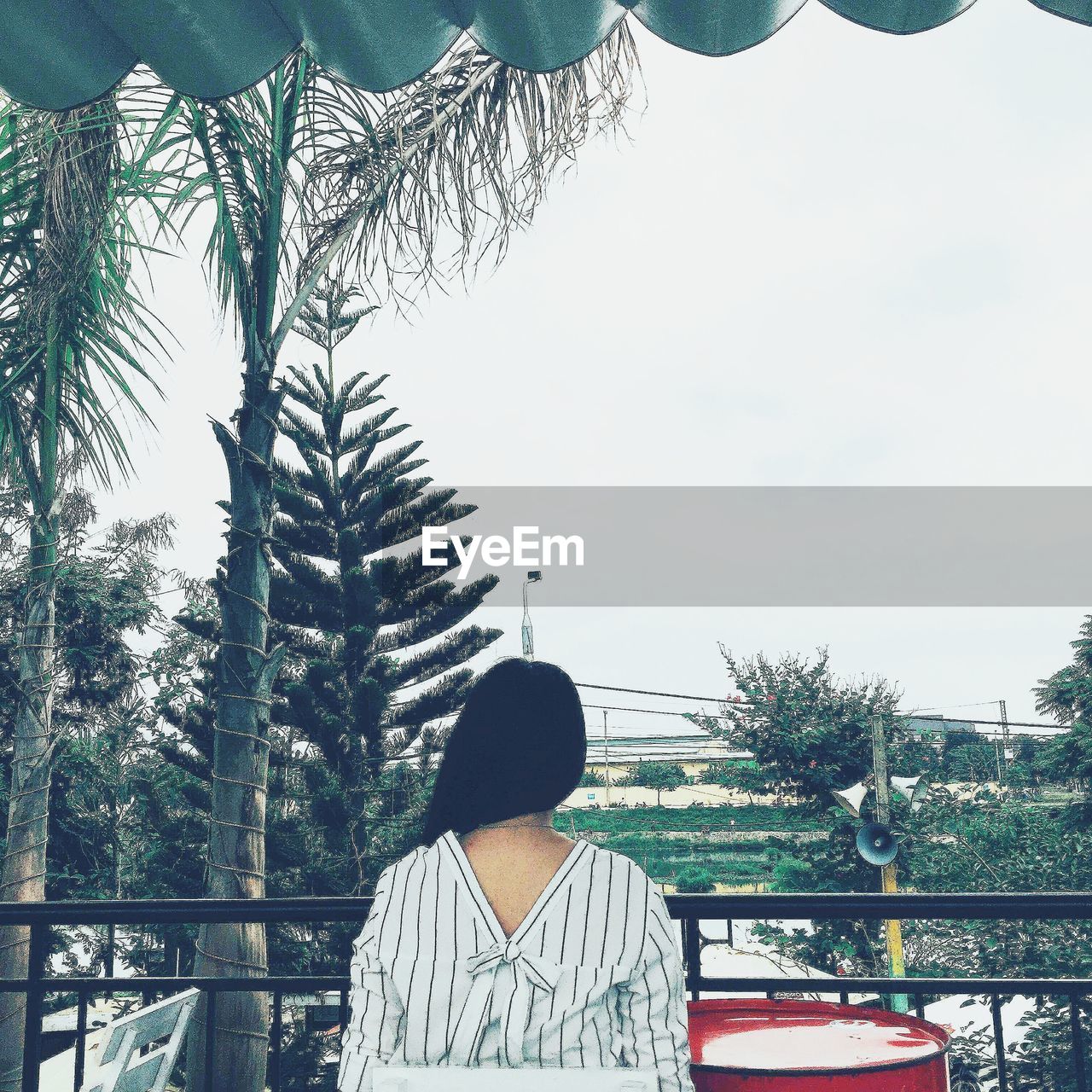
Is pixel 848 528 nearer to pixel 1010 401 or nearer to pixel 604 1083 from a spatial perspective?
pixel 1010 401

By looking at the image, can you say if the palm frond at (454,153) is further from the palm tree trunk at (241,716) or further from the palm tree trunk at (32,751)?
the palm tree trunk at (32,751)

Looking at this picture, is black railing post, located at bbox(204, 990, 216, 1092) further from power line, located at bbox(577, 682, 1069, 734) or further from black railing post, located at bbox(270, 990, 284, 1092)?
power line, located at bbox(577, 682, 1069, 734)

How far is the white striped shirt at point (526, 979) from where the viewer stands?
103cm

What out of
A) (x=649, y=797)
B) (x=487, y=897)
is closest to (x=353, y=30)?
(x=487, y=897)

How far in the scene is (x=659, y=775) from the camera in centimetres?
2956

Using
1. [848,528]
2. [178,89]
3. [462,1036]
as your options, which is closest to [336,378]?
[178,89]

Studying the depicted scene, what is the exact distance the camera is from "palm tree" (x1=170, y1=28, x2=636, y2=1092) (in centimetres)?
454

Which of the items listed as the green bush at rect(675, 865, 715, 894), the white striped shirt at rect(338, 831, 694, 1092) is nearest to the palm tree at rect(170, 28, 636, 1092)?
the white striped shirt at rect(338, 831, 694, 1092)

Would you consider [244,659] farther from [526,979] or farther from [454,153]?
[526,979]

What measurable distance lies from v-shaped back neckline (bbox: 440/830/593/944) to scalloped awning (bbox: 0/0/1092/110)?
3.85 feet

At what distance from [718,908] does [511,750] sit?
0.85 m

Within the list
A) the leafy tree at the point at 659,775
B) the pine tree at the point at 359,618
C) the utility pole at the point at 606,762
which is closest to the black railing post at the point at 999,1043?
the pine tree at the point at 359,618

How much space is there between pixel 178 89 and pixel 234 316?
438 centimetres

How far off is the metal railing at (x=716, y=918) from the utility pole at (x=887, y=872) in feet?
35.0
